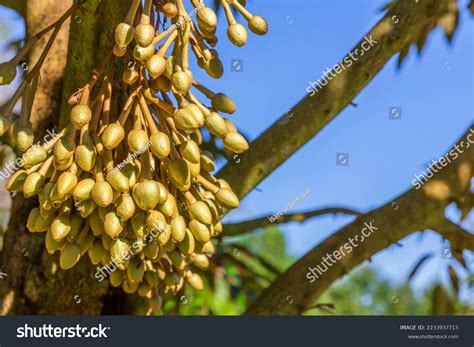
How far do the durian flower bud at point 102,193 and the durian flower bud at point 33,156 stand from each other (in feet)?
0.33

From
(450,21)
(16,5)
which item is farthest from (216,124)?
(450,21)

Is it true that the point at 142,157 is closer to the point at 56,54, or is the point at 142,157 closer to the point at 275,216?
the point at 56,54

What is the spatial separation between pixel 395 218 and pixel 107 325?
686 millimetres

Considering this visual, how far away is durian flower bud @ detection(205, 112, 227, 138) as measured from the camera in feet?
3.68

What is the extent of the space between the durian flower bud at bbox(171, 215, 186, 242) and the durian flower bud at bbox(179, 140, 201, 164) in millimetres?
97

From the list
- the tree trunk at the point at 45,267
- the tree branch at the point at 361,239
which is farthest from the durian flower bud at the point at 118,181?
the tree branch at the point at 361,239

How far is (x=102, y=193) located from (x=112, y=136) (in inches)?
3.2

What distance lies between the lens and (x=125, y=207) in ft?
3.51

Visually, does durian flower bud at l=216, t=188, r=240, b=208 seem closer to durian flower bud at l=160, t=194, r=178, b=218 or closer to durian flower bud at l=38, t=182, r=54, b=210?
durian flower bud at l=160, t=194, r=178, b=218

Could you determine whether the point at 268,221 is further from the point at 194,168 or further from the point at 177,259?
the point at 194,168

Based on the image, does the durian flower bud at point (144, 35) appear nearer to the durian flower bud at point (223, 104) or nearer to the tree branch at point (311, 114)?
the durian flower bud at point (223, 104)

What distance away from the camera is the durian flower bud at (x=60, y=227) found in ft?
3.70

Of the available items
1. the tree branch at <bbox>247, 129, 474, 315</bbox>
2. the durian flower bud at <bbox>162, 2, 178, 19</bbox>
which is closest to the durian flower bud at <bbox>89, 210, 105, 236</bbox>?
the durian flower bud at <bbox>162, 2, 178, 19</bbox>

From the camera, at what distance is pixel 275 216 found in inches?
69.2
